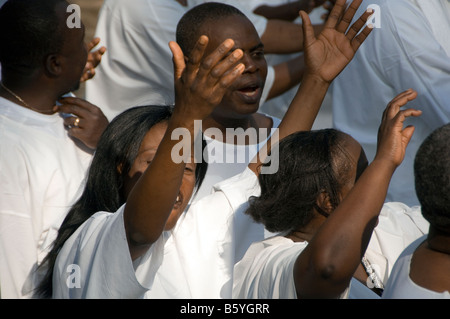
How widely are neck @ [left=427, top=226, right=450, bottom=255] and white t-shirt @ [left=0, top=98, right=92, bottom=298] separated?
A: 138 centimetres

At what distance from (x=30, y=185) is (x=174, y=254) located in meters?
0.64

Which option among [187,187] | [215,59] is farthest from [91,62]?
[215,59]

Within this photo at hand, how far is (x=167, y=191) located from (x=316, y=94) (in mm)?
1180

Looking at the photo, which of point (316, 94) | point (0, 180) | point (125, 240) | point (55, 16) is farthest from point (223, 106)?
point (125, 240)

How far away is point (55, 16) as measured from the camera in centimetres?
308

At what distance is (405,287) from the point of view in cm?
195

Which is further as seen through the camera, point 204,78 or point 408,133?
point 408,133

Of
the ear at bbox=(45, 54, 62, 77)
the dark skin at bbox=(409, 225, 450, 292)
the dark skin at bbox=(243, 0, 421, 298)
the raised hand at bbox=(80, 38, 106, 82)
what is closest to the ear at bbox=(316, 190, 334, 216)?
the dark skin at bbox=(243, 0, 421, 298)

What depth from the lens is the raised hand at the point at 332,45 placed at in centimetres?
303

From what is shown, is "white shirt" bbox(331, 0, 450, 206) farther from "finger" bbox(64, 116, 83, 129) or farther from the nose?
"finger" bbox(64, 116, 83, 129)

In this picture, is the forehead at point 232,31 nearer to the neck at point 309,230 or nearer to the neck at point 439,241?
the neck at point 309,230

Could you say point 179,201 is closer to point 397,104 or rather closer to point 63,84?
point 397,104

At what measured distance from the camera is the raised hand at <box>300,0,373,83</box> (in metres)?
3.03
